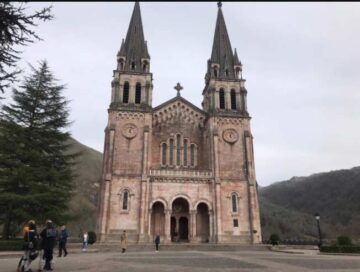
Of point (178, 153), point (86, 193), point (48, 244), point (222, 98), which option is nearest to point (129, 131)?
point (178, 153)

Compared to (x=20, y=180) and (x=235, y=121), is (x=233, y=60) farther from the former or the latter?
(x=20, y=180)

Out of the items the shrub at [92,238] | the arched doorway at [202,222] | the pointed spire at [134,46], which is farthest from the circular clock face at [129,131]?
the shrub at [92,238]

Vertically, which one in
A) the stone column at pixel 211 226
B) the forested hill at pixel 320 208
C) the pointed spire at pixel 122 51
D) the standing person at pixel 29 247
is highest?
the pointed spire at pixel 122 51

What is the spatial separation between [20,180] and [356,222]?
68203mm

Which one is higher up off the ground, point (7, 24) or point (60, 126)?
point (60, 126)

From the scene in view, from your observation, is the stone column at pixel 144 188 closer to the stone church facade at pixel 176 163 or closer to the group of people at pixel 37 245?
the stone church facade at pixel 176 163

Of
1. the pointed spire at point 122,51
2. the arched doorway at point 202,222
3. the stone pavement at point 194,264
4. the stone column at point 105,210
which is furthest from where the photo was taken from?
the pointed spire at point 122,51

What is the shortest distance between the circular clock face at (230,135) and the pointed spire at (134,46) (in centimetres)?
1396

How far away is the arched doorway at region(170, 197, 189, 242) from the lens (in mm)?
38719

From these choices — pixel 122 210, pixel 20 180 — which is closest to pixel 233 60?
pixel 122 210

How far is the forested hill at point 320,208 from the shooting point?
248ft

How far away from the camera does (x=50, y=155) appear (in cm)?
3059

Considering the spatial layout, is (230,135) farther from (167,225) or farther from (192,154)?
(167,225)

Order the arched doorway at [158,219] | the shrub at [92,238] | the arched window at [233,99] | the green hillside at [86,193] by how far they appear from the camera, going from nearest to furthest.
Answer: the shrub at [92,238], the arched doorway at [158,219], the arched window at [233,99], the green hillside at [86,193]
